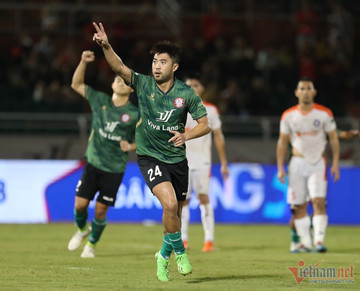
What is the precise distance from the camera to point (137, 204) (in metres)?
17.9

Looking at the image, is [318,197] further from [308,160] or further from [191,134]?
[191,134]

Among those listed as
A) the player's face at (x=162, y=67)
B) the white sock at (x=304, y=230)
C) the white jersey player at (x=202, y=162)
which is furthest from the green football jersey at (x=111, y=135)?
the white sock at (x=304, y=230)

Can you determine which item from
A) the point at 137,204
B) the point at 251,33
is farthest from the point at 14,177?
the point at 251,33

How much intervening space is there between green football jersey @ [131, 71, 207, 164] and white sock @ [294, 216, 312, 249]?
4.31 metres

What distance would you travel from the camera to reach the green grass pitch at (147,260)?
8.17 meters

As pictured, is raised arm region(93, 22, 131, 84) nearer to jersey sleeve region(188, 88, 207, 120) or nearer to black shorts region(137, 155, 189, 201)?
jersey sleeve region(188, 88, 207, 120)

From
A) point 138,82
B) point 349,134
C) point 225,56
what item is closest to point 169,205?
point 138,82

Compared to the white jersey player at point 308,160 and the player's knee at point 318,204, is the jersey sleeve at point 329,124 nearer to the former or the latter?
the white jersey player at point 308,160

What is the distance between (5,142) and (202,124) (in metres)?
10.8

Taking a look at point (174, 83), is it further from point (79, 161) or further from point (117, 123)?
point (79, 161)

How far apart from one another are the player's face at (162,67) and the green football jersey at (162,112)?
134 millimetres

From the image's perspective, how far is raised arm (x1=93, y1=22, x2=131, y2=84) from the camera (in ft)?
27.1

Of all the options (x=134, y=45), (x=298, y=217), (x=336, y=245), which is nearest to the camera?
(x=298, y=217)

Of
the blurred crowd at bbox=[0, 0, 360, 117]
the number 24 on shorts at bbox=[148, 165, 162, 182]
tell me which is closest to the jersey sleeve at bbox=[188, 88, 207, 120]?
the number 24 on shorts at bbox=[148, 165, 162, 182]
